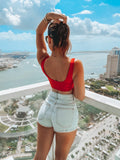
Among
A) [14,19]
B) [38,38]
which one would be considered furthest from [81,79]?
[14,19]

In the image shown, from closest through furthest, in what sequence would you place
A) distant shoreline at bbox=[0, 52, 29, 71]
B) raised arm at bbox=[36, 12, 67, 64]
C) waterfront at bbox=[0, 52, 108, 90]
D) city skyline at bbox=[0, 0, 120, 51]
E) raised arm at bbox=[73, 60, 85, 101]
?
raised arm at bbox=[73, 60, 85, 101] < raised arm at bbox=[36, 12, 67, 64] < waterfront at bbox=[0, 52, 108, 90] < distant shoreline at bbox=[0, 52, 29, 71] < city skyline at bbox=[0, 0, 120, 51]

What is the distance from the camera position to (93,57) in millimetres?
2203

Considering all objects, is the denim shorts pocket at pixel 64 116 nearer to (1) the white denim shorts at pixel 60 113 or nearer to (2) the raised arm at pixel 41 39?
(1) the white denim shorts at pixel 60 113

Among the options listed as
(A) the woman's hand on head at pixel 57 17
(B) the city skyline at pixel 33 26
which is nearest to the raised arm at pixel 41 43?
(A) the woman's hand on head at pixel 57 17

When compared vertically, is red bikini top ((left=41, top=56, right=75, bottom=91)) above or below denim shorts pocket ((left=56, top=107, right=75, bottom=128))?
above

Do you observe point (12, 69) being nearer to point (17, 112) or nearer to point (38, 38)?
point (17, 112)

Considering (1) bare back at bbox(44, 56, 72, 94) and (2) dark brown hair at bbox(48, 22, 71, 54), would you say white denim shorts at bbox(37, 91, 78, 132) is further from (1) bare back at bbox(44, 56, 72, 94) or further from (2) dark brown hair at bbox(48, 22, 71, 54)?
(2) dark brown hair at bbox(48, 22, 71, 54)

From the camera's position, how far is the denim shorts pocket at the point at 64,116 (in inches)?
40.0

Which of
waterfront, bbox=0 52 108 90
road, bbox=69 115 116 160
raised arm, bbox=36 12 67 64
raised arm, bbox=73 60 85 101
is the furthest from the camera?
waterfront, bbox=0 52 108 90

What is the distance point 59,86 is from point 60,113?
20cm

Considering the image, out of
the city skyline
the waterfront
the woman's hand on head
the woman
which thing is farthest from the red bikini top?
the city skyline

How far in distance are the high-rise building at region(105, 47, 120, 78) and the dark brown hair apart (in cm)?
105

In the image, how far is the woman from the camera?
37.8 inches

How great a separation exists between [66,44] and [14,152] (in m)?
1.25
